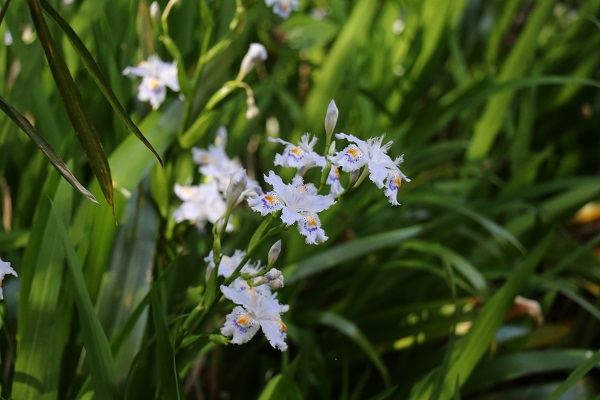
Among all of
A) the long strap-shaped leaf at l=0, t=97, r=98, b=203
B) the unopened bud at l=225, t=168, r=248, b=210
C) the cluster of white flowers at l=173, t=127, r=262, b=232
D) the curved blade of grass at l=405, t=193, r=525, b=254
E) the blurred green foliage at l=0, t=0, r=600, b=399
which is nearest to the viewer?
the long strap-shaped leaf at l=0, t=97, r=98, b=203

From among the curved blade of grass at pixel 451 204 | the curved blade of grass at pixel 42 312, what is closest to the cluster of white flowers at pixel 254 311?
the curved blade of grass at pixel 42 312

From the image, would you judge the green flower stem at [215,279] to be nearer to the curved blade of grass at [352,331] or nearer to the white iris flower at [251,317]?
the white iris flower at [251,317]

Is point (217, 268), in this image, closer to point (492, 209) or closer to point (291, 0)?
point (291, 0)

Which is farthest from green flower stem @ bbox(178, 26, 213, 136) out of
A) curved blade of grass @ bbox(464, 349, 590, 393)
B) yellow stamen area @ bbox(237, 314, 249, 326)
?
curved blade of grass @ bbox(464, 349, 590, 393)

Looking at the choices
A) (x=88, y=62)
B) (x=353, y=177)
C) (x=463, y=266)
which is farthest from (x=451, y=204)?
(x=88, y=62)

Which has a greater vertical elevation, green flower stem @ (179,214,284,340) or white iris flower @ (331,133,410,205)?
white iris flower @ (331,133,410,205)

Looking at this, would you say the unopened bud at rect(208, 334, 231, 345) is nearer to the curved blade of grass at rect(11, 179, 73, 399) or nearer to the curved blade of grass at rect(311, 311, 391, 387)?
the curved blade of grass at rect(11, 179, 73, 399)

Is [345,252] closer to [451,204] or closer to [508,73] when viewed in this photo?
[451,204]
